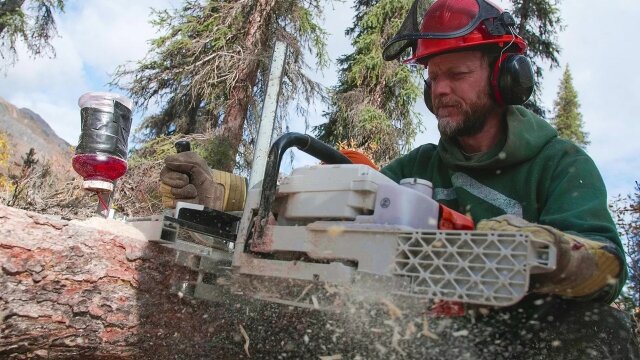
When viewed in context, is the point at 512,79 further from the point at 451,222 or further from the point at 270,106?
the point at 270,106

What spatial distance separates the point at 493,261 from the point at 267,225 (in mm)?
768

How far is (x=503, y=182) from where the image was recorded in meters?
2.21

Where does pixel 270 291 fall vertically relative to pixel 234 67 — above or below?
below

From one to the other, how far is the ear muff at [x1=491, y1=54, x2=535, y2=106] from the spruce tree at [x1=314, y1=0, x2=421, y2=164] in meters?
8.87

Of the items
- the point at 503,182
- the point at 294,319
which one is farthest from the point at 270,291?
the point at 503,182

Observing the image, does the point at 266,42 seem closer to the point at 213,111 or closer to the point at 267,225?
the point at 213,111

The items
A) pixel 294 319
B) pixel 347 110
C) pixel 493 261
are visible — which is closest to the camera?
pixel 493 261

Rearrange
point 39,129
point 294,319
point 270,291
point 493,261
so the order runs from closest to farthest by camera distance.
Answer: point 493,261, point 270,291, point 294,319, point 39,129

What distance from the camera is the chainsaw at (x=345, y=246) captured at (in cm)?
129

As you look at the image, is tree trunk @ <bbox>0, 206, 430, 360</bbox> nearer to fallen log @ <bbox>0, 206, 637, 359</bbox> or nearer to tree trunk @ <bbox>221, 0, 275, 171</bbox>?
fallen log @ <bbox>0, 206, 637, 359</bbox>

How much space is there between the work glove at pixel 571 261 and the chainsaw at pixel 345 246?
74 mm

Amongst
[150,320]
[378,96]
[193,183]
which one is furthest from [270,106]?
[378,96]

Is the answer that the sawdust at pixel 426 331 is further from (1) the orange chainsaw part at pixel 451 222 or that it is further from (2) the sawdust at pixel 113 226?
(2) the sawdust at pixel 113 226

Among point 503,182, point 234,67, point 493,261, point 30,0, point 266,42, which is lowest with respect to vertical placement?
point 493,261
